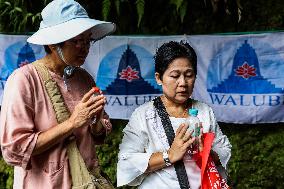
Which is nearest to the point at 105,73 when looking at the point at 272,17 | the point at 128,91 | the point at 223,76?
the point at 128,91

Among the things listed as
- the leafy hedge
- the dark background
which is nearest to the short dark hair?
the dark background

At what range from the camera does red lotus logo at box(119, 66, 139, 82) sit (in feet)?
16.3

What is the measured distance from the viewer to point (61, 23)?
2.45 m

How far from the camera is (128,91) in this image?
197 inches

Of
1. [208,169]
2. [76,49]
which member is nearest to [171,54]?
[76,49]

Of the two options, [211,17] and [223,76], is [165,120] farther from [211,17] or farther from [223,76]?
[211,17]

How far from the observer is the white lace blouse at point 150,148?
8.69 feet

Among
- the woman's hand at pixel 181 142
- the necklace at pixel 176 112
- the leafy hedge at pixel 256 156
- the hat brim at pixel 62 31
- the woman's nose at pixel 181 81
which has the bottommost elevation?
the leafy hedge at pixel 256 156

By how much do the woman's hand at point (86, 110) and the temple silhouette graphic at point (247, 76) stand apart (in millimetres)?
2645

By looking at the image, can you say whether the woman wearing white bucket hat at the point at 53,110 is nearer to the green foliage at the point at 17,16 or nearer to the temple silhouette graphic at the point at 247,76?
the temple silhouette graphic at the point at 247,76

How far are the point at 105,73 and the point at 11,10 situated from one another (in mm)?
1318

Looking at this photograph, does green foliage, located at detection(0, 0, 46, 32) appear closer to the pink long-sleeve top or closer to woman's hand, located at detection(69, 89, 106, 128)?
the pink long-sleeve top

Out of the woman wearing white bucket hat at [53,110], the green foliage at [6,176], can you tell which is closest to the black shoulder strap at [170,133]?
the woman wearing white bucket hat at [53,110]

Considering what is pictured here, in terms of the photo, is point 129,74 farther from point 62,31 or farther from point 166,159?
point 62,31
